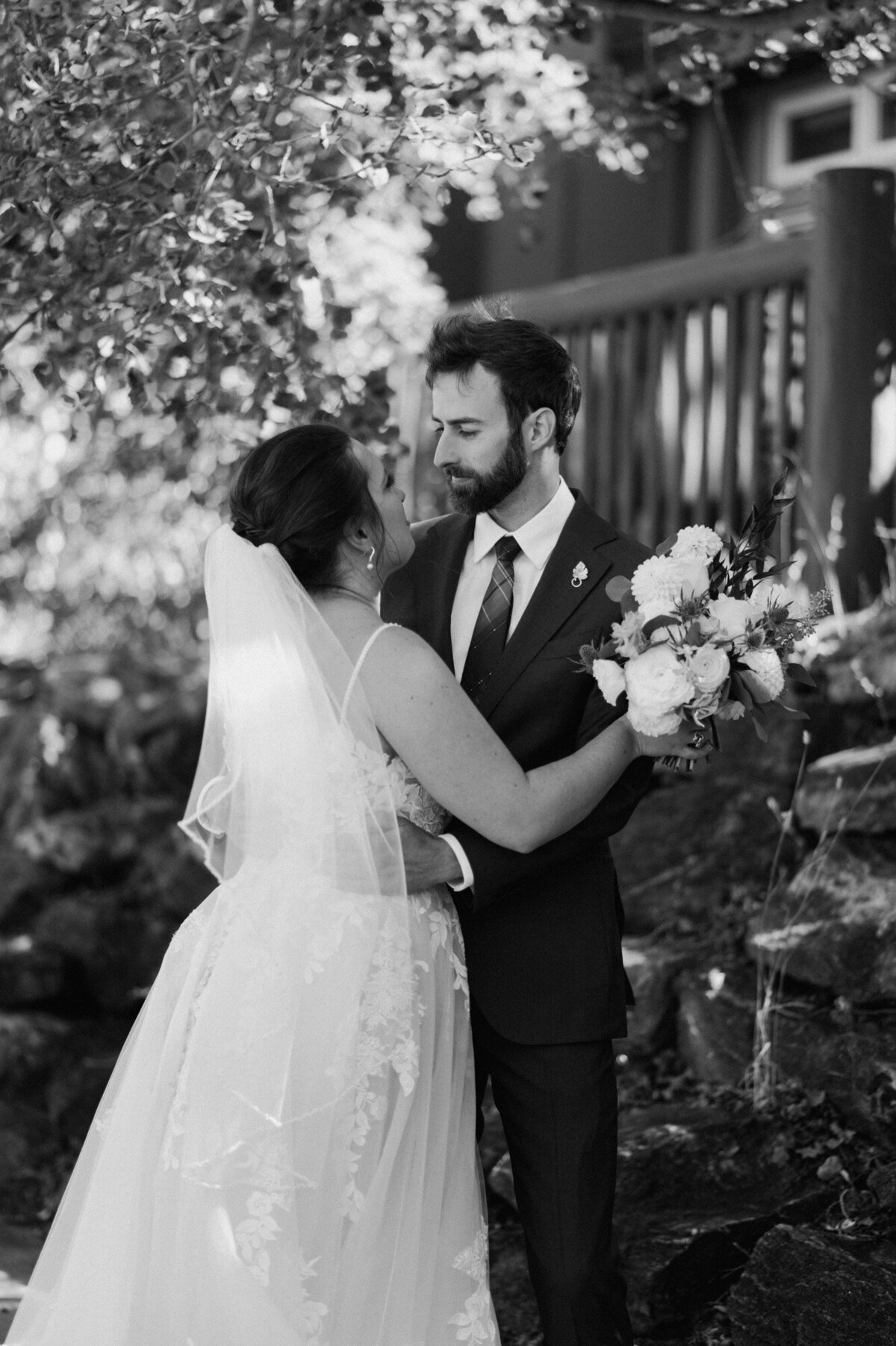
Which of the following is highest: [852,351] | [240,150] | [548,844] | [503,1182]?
[852,351]

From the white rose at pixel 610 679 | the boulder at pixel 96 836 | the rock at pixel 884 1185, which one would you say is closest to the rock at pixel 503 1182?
the rock at pixel 884 1185

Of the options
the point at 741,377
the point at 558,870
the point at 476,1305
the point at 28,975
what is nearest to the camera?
the point at 476,1305

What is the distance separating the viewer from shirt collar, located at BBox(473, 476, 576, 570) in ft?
11.8

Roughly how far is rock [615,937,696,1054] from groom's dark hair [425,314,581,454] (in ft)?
6.79

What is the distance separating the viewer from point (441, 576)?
12.2ft

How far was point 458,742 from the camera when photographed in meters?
3.09

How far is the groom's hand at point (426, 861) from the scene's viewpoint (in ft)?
10.6

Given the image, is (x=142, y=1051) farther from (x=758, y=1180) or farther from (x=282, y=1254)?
(x=758, y=1180)

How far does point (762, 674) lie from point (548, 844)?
0.59 metres

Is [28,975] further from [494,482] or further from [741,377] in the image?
[741,377]

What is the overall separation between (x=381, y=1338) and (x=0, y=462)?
22.8ft

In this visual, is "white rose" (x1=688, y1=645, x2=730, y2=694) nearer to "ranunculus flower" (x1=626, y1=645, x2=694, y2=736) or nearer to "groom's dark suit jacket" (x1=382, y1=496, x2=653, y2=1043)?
"ranunculus flower" (x1=626, y1=645, x2=694, y2=736)

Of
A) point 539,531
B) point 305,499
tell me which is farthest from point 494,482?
point 305,499

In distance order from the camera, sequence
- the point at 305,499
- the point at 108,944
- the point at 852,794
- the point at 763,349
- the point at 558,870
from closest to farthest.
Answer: the point at 305,499 → the point at 558,870 → the point at 852,794 → the point at 108,944 → the point at 763,349
